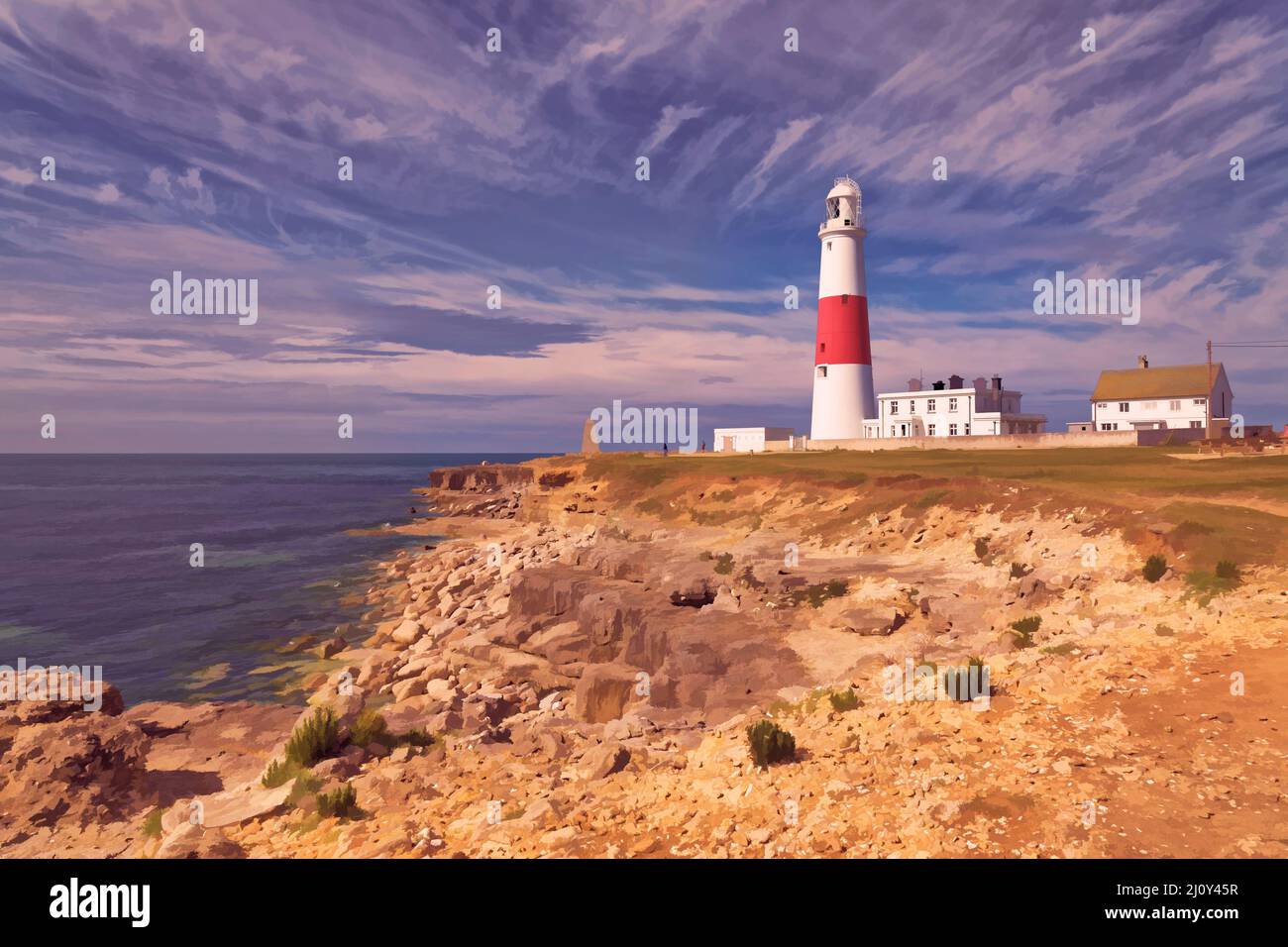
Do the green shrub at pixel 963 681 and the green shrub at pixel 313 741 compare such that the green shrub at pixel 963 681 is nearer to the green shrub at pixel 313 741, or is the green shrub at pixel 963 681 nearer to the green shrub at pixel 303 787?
the green shrub at pixel 303 787

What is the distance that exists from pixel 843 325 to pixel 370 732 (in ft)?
163

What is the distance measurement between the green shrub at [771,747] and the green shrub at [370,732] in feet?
22.5

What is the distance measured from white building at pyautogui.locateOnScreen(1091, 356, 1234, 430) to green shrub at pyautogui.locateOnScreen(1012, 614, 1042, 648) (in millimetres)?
55805

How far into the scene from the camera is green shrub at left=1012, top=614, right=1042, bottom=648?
41.9 ft

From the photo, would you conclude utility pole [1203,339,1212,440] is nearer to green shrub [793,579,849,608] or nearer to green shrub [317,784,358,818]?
green shrub [793,579,849,608]

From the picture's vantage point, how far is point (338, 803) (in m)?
8.66

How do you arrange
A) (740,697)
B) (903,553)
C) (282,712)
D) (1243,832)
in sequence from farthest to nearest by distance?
(903,553) → (282,712) → (740,697) → (1243,832)

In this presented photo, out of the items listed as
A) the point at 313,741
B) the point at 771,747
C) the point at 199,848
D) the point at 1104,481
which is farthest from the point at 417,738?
the point at 1104,481

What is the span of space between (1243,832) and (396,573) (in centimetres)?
3928

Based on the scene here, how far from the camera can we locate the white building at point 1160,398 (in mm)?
57031

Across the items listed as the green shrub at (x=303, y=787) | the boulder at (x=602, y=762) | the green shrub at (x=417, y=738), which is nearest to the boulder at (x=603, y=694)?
the green shrub at (x=417, y=738)

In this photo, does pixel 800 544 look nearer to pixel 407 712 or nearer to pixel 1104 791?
pixel 407 712

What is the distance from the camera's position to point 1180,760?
24.2 ft
